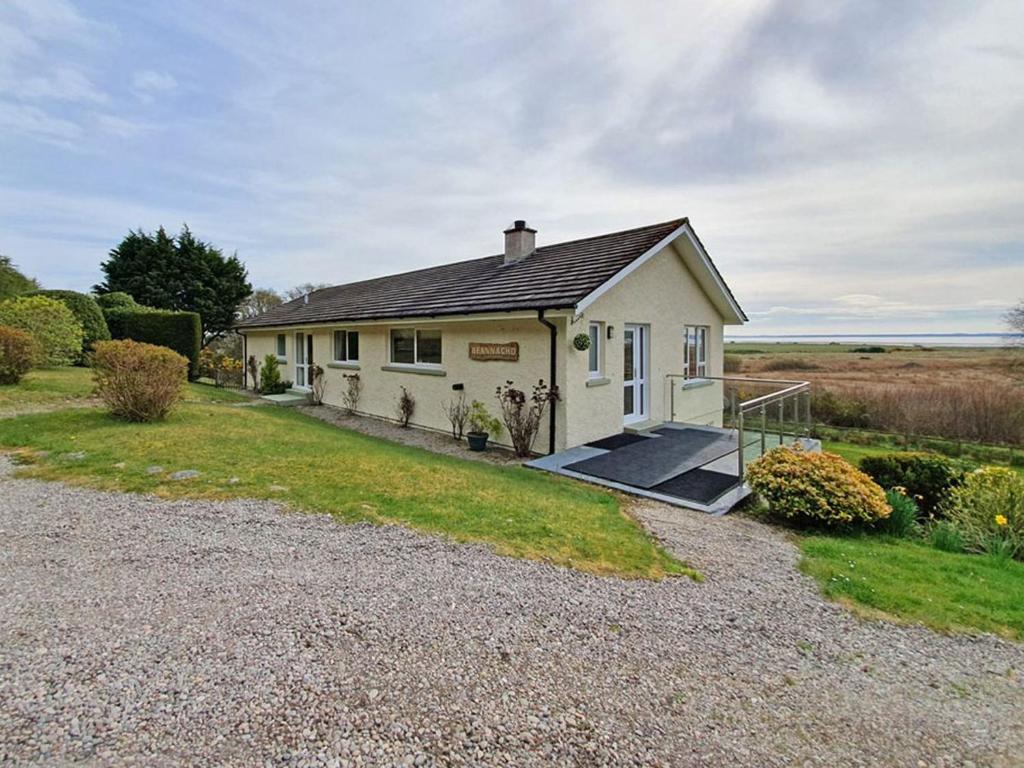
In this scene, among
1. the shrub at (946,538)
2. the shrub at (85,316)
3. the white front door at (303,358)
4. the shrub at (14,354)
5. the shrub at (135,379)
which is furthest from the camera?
the white front door at (303,358)

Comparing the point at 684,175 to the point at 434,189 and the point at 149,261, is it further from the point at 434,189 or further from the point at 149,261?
the point at 149,261

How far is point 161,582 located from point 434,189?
1596 centimetres

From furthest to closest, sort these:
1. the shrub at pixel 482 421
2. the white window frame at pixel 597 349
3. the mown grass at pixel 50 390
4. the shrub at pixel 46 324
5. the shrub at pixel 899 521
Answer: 1. the shrub at pixel 46 324
2. the mown grass at pixel 50 390
3. the shrub at pixel 482 421
4. the white window frame at pixel 597 349
5. the shrub at pixel 899 521

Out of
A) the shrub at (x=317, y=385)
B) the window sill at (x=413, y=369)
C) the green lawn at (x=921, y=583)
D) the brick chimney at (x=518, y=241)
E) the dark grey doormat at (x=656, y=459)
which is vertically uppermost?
the brick chimney at (x=518, y=241)

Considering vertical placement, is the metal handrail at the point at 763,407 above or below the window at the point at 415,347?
below

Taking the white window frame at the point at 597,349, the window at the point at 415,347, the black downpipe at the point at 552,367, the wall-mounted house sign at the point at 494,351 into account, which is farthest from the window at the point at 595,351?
the window at the point at 415,347

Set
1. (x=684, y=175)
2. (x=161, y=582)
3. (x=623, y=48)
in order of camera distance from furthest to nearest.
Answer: (x=684, y=175)
(x=623, y=48)
(x=161, y=582)

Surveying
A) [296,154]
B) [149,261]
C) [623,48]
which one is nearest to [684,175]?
[623,48]

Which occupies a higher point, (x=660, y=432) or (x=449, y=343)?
(x=449, y=343)

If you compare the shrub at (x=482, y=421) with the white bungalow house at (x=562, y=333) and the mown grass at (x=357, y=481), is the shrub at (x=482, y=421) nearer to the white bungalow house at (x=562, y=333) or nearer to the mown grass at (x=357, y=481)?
Answer: the white bungalow house at (x=562, y=333)

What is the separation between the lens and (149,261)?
33594 mm

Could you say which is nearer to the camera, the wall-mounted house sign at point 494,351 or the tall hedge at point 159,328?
the wall-mounted house sign at point 494,351

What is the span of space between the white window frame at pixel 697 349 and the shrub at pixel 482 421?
5823 millimetres

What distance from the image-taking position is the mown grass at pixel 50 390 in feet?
39.0
